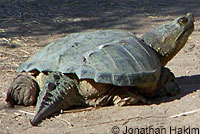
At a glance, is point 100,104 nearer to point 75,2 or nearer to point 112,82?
point 112,82

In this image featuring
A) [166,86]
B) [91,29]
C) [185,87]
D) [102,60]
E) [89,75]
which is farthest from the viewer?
[91,29]

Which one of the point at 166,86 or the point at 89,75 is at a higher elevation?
the point at 89,75

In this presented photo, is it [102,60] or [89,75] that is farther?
[102,60]

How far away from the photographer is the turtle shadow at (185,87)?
5207 millimetres

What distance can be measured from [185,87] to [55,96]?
4.98ft

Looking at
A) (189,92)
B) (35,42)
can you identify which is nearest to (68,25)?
(35,42)

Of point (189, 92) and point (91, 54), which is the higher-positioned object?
point (91, 54)

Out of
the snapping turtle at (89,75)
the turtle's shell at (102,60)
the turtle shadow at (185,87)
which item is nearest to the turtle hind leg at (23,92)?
the snapping turtle at (89,75)

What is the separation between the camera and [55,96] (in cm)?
477

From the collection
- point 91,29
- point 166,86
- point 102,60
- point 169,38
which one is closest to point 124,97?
point 102,60

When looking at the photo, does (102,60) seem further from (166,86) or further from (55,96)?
(166,86)

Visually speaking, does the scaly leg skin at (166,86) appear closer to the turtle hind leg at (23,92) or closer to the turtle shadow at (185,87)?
the turtle shadow at (185,87)

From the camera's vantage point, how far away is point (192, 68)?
6.35m

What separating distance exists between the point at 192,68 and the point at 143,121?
1.93m
